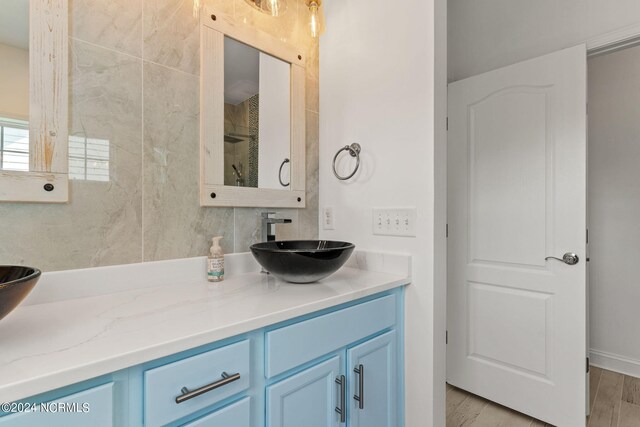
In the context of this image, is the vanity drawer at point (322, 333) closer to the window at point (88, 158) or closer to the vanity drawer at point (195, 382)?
the vanity drawer at point (195, 382)

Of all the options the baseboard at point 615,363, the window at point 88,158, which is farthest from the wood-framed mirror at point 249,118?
the baseboard at point 615,363

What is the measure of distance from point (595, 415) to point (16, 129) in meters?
2.91

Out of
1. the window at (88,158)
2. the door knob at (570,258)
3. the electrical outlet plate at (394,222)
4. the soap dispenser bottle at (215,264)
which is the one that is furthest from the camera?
the door knob at (570,258)

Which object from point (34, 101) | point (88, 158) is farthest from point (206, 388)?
point (34, 101)

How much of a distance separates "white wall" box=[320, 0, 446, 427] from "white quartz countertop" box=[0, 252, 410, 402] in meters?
0.16

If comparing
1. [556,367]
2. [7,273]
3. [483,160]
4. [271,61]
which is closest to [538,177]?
[483,160]

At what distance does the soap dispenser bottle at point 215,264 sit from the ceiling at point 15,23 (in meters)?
0.80

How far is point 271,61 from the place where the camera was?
155 centimetres

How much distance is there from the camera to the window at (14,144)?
89 centimetres

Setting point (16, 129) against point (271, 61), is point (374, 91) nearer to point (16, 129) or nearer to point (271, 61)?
point (271, 61)

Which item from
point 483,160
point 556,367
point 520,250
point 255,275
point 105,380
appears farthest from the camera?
point 483,160

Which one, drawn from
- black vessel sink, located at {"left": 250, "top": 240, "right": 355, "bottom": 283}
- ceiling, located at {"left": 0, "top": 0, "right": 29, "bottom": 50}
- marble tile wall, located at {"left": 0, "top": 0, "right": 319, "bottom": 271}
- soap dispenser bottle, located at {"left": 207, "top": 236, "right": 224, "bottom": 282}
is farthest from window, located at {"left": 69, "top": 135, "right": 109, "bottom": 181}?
black vessel sink, located at {"left": 250, "top": 240, "right": 355, "bottom": 283}

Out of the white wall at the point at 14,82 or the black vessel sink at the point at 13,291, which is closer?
the black vessel sink at the point at 13,291

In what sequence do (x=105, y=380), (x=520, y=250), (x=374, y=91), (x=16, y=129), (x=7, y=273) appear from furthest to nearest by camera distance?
(x=520, y=250)
(x=374, y=91)
(x=16, y=129)
(x=7, y=273)
(x=105, y=380)
